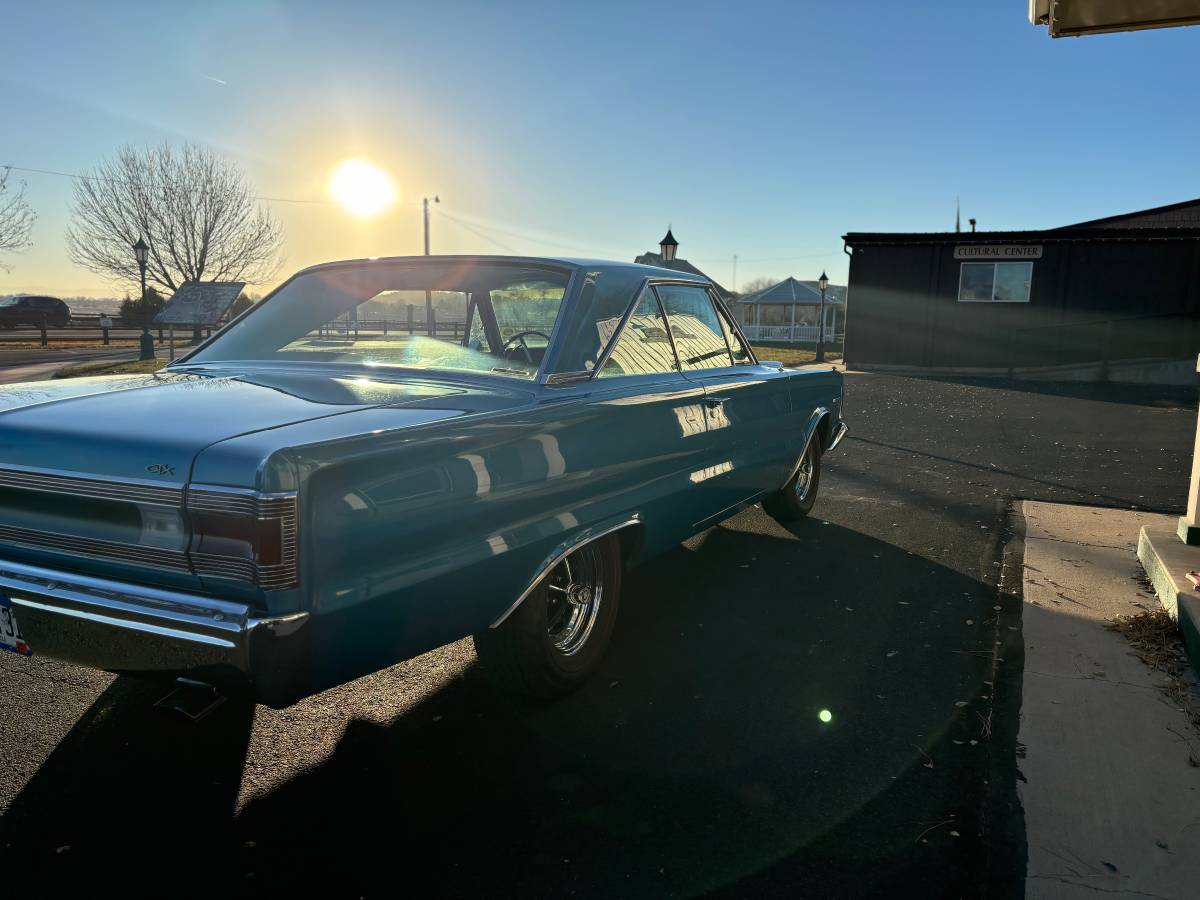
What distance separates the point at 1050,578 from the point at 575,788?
318 centimetres

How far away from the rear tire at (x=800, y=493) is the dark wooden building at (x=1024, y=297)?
17.4 meters

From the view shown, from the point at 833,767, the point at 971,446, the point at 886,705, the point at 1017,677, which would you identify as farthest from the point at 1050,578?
the point at 971,446

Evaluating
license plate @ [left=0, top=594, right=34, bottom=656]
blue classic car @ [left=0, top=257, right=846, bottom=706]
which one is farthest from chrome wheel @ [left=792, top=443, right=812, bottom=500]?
license plate @ [left=0, top=594, right=34, bottom=656]

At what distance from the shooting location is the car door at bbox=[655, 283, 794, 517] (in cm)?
398

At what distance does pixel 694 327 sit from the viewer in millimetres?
4328

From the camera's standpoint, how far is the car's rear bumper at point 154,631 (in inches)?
78.4

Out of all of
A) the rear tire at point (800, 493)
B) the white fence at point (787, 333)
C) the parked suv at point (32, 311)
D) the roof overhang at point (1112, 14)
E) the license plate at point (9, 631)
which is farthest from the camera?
the white fence at point (787, 333)

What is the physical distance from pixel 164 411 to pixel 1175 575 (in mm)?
4299

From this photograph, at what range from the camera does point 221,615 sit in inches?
79.1

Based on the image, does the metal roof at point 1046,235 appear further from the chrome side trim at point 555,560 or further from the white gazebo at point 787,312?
the white gazebo at point 787,312

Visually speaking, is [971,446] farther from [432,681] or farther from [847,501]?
[432,681]

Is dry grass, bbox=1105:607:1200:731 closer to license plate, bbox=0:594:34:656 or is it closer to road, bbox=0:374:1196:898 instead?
road, bbox=0:374:1196:898

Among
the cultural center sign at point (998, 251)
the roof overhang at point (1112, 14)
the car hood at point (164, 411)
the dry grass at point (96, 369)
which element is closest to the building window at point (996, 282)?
the cultural center sign at point (998, 251)

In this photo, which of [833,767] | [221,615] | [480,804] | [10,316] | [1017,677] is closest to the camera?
[221,615]
